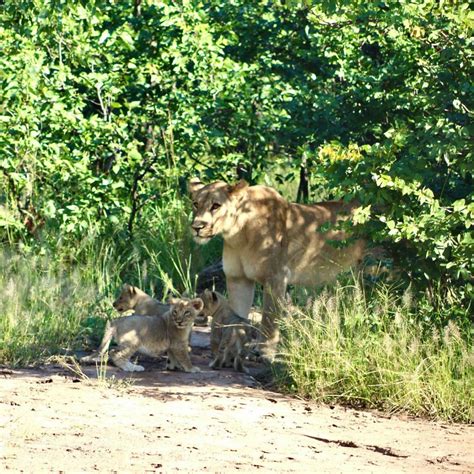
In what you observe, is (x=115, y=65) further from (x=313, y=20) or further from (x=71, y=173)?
(x=313, y=20)

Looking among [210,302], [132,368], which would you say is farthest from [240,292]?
[132,368]

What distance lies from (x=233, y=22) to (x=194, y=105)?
1182 millimetres

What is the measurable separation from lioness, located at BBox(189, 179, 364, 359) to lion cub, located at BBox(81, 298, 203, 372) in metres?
0.86

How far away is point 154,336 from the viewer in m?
9.40

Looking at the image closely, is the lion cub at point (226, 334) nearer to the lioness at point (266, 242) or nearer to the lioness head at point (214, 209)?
the lioness at point (266, 242)

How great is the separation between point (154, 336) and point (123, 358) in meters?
0.27

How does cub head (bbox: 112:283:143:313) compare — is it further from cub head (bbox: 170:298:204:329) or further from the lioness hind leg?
the lioness hind leg

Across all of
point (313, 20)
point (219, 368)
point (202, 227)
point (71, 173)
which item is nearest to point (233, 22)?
point (313, 20)

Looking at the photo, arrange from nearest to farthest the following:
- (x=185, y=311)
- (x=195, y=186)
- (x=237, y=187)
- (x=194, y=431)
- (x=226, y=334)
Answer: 1. (x=194, y=431)
2. (x=185, y=311)
3. (x=226, y=334)
4. (x=237, y=187)
5. (x=195, y=186)

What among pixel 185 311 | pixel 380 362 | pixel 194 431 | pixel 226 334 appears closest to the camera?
pixel 194 431

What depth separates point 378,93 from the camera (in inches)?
421

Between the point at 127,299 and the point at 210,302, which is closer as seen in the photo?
the point at 210,302

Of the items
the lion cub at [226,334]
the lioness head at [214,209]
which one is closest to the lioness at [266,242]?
the lioness head at [214,209]

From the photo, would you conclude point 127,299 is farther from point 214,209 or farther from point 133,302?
point 214,209
